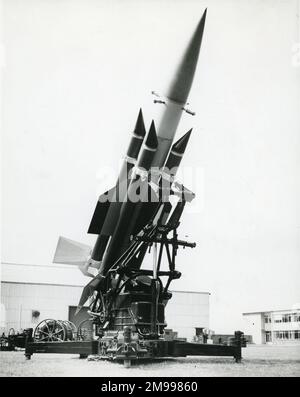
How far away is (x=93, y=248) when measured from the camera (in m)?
9.73

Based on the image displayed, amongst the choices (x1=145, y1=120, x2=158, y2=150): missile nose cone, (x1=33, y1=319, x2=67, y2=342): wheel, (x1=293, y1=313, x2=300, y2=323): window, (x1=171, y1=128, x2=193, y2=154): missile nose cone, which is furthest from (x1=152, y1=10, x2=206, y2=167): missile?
(x1=293, y1=313, x2=300, y2=323): window

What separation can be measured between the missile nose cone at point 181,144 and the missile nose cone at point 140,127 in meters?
0.63

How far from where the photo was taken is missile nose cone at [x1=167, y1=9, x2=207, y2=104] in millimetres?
7113

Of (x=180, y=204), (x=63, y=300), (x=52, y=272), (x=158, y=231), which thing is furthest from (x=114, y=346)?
(x=52, y=272)

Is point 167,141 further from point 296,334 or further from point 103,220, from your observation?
point 296,334

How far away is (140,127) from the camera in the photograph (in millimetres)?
8133

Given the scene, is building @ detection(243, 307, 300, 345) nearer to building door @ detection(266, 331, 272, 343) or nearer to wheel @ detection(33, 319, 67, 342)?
building door @ detection(266, 331, 272, 343)

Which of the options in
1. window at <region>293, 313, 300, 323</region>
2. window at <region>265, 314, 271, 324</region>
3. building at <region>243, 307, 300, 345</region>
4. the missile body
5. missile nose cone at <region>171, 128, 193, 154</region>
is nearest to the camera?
the missile body

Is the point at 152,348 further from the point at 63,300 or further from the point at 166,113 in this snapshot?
the point at 63,300

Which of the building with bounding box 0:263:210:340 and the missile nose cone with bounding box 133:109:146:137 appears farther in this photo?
the building with bounding box 0:263:210:340

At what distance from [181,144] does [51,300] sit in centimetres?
1324
